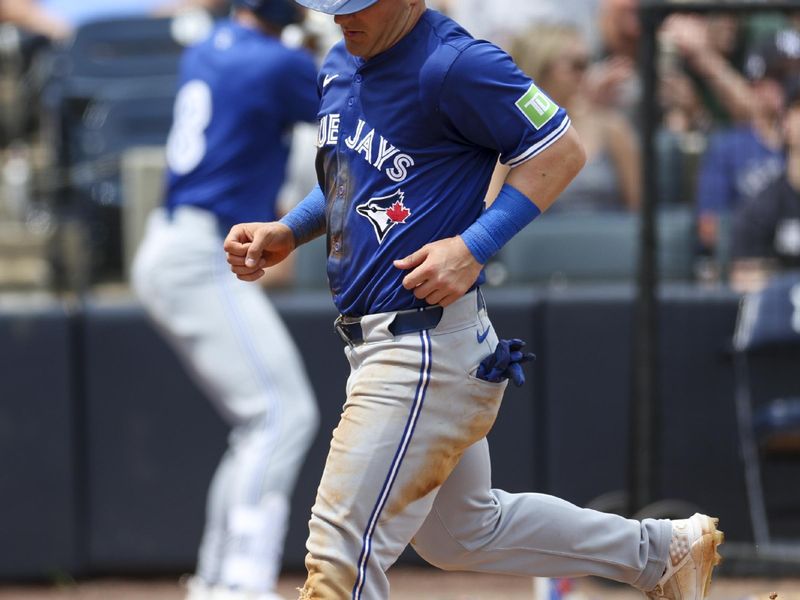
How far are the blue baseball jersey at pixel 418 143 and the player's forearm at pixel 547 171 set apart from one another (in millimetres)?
20

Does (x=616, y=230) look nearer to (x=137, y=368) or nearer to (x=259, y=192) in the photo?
(x=259, y=192)

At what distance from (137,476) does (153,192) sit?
1233 millimetres

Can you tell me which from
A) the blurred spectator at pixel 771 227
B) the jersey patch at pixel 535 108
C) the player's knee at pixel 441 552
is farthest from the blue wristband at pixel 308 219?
the blurred spectator at pixel 771 227

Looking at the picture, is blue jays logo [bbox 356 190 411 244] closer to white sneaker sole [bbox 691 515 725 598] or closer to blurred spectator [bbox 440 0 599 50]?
white sneaker sole [bbox 691 515 725 598]

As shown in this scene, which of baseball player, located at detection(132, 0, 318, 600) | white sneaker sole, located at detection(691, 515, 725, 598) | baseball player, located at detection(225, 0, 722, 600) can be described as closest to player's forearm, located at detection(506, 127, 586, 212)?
baseball player, located at detection(225, 0, 722, 600)

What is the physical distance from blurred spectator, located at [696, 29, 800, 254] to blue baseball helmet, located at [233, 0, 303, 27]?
6.38 ft

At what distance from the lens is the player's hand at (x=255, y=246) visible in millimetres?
3352

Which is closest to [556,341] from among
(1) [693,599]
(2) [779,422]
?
(2) [779,422]

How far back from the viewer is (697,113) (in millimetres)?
6375

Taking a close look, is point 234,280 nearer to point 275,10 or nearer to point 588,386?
point 275,10

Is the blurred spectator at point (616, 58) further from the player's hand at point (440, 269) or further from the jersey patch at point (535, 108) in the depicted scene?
the player's hand at point (440, 269)

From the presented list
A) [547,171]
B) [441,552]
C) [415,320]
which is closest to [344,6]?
[547,171]

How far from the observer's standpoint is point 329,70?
339 cm

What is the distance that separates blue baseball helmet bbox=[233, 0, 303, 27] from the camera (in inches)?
203
